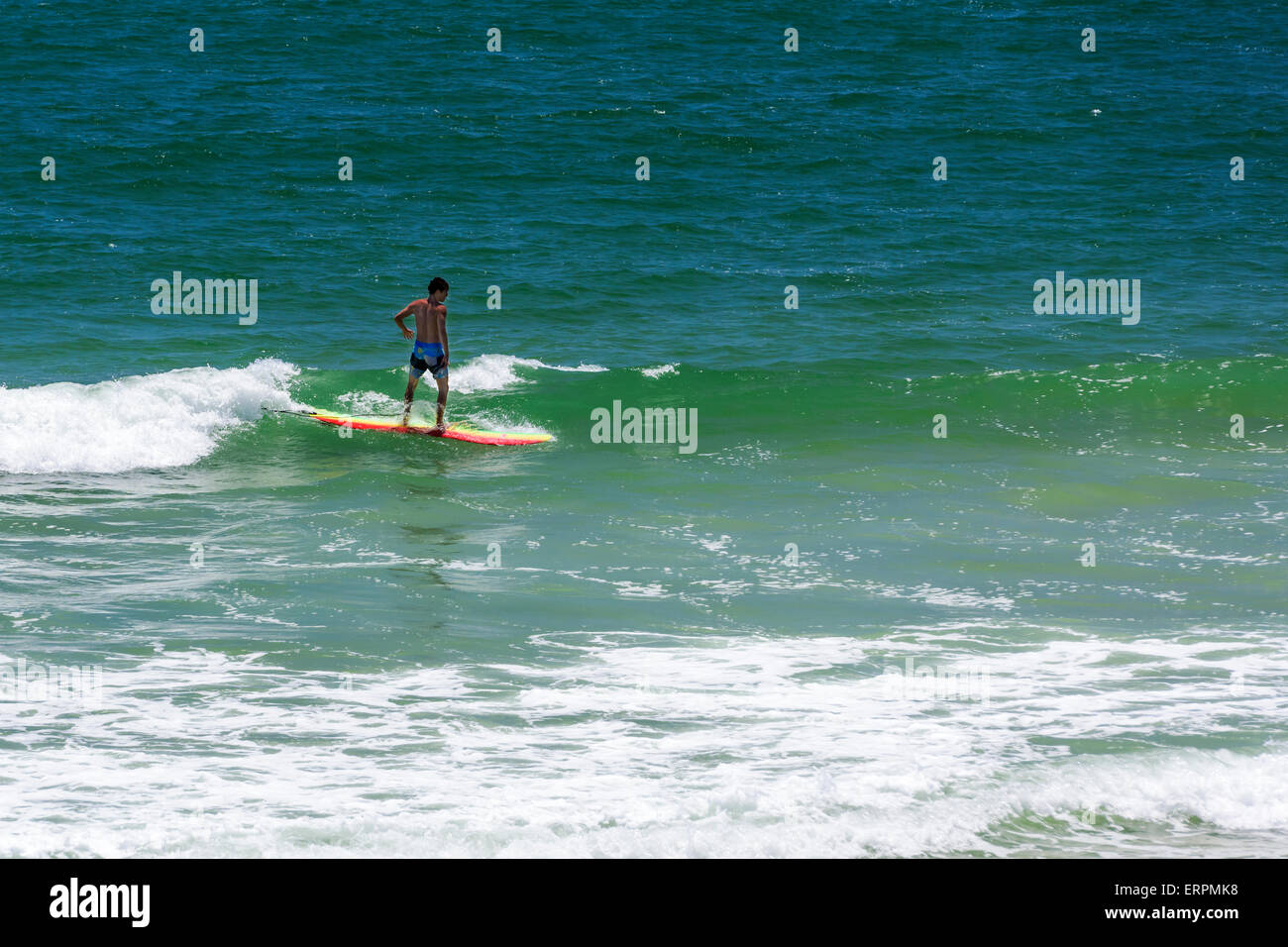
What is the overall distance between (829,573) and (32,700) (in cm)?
508

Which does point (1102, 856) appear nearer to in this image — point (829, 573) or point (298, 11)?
point (829, 573)

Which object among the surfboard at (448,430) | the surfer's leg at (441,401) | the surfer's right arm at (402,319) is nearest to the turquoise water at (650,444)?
the surfboard at (448,430)

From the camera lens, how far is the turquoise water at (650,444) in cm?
593

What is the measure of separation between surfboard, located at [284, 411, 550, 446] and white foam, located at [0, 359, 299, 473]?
3.33 feet

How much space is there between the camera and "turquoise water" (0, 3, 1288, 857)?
5.93 m

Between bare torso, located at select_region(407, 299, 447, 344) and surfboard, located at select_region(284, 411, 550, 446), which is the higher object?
bare torso, located at select_region(407, 299, 447, 344)

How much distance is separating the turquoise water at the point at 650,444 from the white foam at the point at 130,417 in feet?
0.24

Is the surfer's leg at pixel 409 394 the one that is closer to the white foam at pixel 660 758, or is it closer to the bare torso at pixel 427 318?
the bare torso at pixel 427 318

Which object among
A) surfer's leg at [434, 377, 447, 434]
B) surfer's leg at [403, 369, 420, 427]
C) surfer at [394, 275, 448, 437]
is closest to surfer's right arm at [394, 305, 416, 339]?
surfer at [394, 275, 448, 437]

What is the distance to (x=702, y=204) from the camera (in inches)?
1032

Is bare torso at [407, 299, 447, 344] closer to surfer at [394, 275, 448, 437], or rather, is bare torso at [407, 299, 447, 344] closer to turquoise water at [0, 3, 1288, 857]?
surfer at [394, 275, 448, 437]

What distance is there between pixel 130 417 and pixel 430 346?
328 centimetres

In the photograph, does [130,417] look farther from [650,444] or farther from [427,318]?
[650,444]
